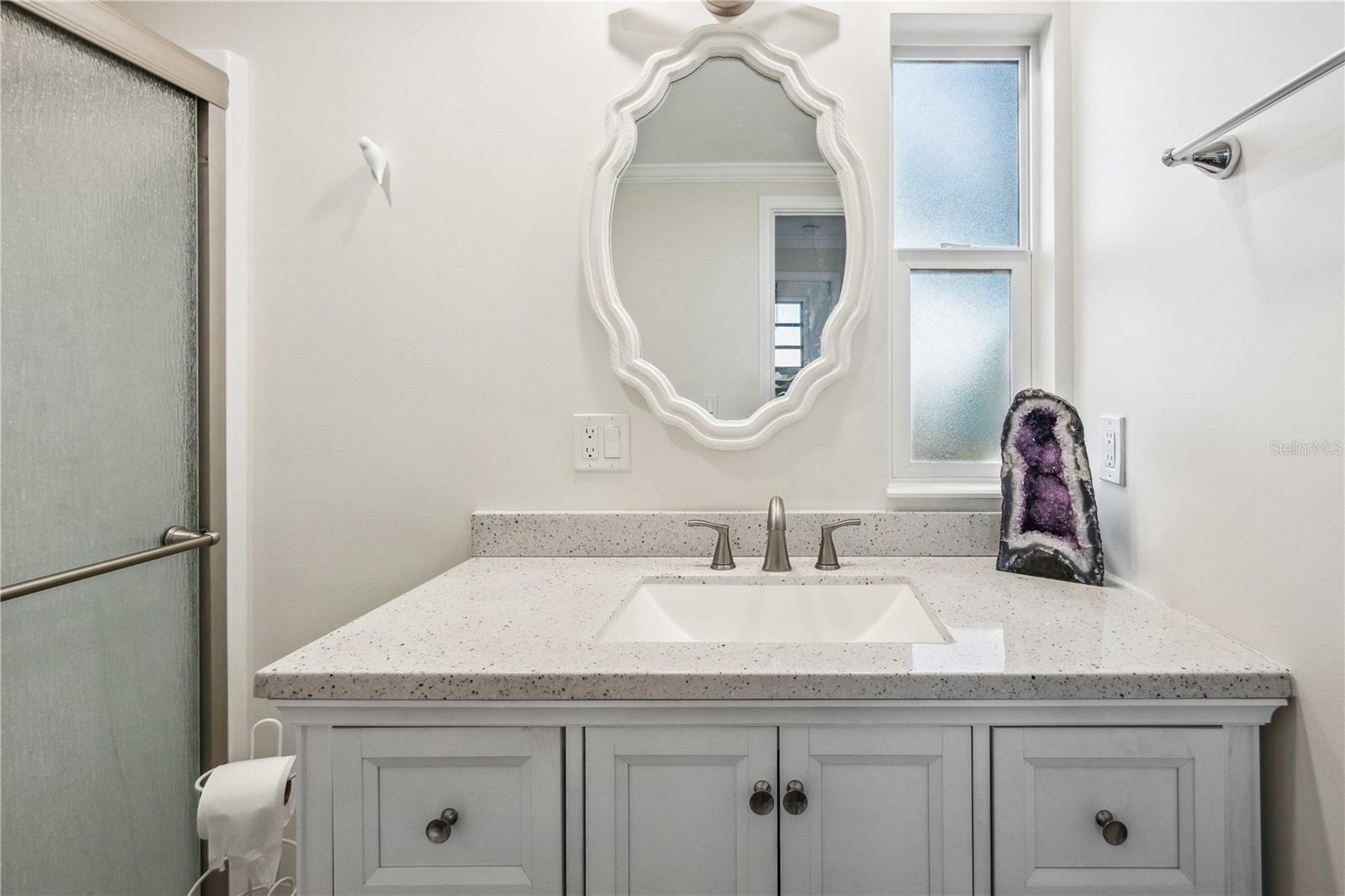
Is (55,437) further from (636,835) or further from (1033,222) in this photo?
(1033,222)

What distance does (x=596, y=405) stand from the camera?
1.47 meters

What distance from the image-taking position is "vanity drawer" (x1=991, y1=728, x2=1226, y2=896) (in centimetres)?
81

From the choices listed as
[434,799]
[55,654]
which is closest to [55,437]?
[55,654]

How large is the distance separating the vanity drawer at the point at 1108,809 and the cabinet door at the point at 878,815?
0.05 meters

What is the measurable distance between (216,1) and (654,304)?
1113 mm

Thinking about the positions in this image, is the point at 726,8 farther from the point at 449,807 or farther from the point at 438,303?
the point at 449,807

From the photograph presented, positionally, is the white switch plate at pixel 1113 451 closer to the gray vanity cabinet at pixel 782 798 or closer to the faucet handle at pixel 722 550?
the gray vanity cabinet at pixel 782 798

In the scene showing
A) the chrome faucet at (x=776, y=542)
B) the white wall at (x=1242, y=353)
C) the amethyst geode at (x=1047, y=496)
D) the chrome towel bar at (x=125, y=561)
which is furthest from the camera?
the chrome faucet at (x=776, y=542)

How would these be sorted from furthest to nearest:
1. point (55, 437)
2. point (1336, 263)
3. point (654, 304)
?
point (654, 304) → point (55, 437) → point (1336, 263)

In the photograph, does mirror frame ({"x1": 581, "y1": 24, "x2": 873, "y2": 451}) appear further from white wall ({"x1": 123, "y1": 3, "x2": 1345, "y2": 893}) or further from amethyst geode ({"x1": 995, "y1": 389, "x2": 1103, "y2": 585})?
amethyst geode ({"x1": 995, "y1": 389, "x2": 1103, "y2": 585})

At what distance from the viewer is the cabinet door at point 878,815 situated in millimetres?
824

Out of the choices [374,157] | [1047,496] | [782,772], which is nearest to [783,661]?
[782,772]

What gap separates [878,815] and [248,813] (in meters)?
0.93

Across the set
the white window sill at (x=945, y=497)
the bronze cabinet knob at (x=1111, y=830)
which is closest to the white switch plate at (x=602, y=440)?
the white window sill at (x=945, y=497)
